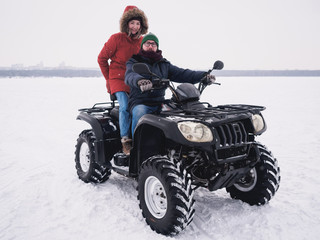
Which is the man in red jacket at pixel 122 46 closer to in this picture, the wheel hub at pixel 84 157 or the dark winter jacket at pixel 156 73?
the dark winter jacket at pixel 156 73

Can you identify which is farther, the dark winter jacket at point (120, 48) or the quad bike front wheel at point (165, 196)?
the dark winter jacket at point (120, 48)

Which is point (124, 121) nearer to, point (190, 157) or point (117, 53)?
point (190, 157)

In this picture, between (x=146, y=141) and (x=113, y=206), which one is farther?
(x=113, y=206)

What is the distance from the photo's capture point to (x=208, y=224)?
11.4ft

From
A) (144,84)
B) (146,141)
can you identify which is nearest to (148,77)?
(144,84)

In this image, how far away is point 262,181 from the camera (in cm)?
371

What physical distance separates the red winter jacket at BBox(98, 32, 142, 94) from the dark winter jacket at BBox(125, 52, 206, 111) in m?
0.74

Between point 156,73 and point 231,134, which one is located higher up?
point 156,73

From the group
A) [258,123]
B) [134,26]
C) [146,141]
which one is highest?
[134,26]

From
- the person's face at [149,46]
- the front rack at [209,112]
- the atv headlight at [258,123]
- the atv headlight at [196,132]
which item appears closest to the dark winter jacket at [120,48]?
the person's face at [149,46]

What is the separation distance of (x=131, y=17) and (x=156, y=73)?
128 cm

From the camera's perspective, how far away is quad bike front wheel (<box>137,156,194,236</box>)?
9.86ft

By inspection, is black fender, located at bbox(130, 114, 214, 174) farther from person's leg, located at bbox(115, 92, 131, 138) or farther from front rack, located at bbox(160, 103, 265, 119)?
person's leg, located at bbox(115, 92, 131, 138)

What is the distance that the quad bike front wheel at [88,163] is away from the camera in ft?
15.6
